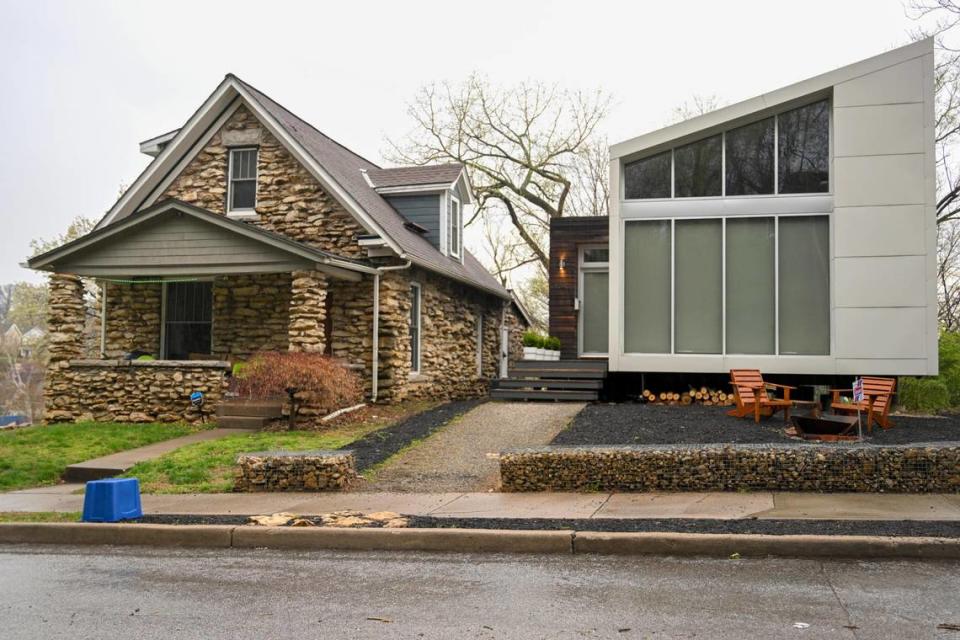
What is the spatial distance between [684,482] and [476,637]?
4716 mm

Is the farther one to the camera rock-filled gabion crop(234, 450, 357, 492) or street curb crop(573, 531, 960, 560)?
rock-filled gabion crop(234, 450, 357, 492)

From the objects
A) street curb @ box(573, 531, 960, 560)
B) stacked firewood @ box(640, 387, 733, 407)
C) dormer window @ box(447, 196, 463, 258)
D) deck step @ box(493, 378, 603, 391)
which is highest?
dormer window @ box(447, 196, 463, 258)

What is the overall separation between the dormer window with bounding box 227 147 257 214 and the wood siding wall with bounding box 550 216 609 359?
7272 mm

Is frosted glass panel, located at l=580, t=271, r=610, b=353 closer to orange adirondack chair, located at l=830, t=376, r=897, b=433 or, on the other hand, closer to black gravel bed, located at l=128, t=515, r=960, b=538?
orange adirondack chair, located at l=830, t=376, r=897, b=433

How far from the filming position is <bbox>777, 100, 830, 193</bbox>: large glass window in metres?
15.2

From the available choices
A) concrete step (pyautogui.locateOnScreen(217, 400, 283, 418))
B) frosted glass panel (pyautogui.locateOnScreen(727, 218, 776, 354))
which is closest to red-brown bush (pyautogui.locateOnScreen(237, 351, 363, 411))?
concrete step (pyautogui.locateOnScreen(217, 400, 283, 418))

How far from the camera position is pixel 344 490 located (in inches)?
387

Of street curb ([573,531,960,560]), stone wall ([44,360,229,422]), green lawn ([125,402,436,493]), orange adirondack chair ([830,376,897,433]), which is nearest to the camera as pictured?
street curb ([573,531,960,560])

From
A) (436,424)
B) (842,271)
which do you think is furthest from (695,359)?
(436,424)

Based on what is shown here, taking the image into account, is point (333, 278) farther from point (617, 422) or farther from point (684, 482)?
point (684, 482)

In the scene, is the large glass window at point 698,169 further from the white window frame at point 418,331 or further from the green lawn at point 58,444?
the green lawn at point 58,444

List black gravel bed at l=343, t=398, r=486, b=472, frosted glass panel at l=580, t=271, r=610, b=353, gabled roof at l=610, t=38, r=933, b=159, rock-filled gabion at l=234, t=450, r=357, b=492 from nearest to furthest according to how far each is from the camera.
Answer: rock-filled gabion at l=234, t=450, r=357, b=492 < black gravel bed at l=343, t=398, r=486, b=472 < gabled roof at l=610, t=38, r=933, b=159 < frosted glass panel at l=580, t=271, r=610, b=353

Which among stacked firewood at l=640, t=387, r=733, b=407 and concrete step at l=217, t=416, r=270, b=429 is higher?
stacked firewood at l=640, t=387, r=733, b=407

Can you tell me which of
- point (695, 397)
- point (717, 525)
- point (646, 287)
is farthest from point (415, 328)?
point (717, 525)
